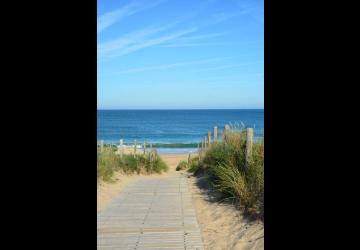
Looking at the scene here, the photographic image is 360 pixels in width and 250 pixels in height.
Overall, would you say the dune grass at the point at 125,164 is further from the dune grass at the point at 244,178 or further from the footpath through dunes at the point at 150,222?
the dune grass at the point at 244,178

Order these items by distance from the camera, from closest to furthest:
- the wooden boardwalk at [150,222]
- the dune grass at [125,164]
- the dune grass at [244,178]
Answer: the wooden boardwalk at [150,222] → the dune grass at [244,178] → the dune grass at [125,164]

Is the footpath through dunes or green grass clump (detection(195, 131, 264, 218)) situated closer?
the footpath through dunes

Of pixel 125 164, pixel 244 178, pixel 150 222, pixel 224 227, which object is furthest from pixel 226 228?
pixel 125 164

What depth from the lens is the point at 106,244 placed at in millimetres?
4961

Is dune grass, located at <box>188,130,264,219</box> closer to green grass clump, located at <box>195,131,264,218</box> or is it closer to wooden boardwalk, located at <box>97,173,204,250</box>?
green grass clump, located at <box>195,131,264,218</box>

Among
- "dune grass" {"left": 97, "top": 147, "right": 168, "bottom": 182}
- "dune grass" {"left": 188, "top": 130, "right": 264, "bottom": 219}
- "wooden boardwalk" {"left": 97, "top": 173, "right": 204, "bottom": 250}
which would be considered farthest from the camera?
"dune grass" {"left": 97, "top": 147, "right": 168, "bottom": 182}

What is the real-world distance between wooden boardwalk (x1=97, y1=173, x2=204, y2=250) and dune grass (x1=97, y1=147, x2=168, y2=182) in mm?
1861

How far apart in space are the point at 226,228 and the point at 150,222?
41.6 inches

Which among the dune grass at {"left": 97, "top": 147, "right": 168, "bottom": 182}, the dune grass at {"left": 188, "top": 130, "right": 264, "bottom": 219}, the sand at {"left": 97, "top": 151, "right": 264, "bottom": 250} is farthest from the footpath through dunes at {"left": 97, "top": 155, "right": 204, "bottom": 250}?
the dune grass at {"left": 97, "top": 147, "right": 168, "bottom": 182}

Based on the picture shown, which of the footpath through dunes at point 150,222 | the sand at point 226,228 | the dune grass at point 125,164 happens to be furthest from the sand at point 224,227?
the dune grass at point 125,164

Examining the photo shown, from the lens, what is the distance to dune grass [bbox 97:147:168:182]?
10812 mm

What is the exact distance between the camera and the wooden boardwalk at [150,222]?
5.00 m

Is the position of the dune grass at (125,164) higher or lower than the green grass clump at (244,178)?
lower
